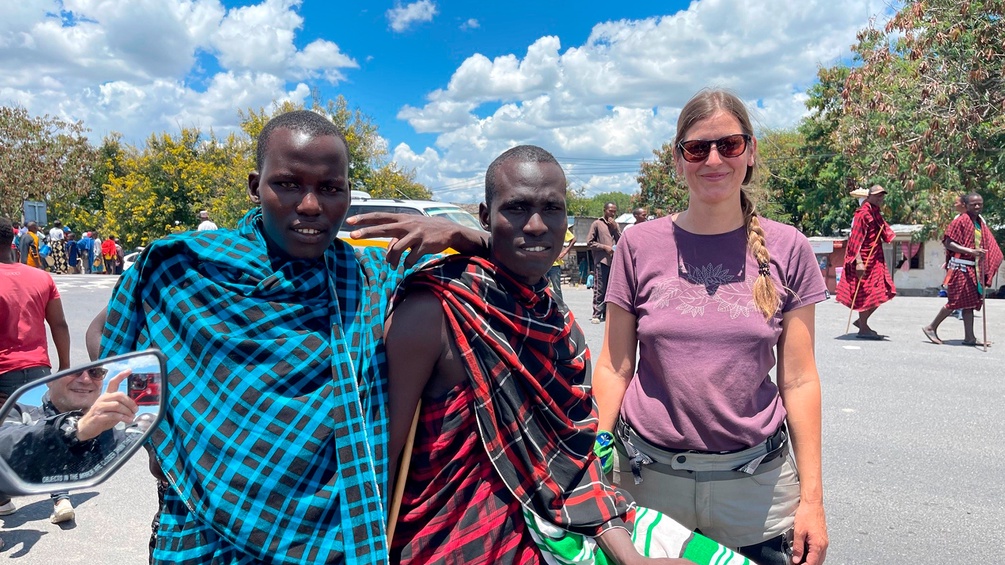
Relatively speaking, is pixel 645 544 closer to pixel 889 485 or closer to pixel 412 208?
pixel 889 485

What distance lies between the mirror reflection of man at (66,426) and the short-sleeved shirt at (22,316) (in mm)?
3756

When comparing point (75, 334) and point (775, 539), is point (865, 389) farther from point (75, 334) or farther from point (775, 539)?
point (75, 334)

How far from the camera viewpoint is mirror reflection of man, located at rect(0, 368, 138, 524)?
118 centimetres

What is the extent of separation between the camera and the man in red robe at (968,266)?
8.95 m

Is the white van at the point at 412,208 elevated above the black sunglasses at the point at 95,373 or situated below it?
above

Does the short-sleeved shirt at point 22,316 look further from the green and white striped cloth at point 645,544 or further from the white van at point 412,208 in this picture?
the white van at point 412,208

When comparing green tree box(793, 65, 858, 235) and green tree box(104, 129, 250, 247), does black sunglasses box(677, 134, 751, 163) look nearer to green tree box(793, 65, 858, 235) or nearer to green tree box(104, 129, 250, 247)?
green tree box(793, 65, 858, 235)

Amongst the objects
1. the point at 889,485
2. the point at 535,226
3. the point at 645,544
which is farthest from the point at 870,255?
the point at 535,226

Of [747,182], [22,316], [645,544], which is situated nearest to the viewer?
[645,544]

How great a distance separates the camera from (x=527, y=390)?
5.07 ft

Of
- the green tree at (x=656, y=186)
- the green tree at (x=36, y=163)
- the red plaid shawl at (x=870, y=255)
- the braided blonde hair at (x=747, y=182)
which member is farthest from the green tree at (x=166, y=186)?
the braided blonde hair at (x=747, y=182)

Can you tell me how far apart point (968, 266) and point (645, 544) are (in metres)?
9.15

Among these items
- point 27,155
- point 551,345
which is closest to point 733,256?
point 551,345

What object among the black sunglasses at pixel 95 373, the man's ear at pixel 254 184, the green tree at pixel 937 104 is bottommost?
the black sunglasses at pixel 95 373
